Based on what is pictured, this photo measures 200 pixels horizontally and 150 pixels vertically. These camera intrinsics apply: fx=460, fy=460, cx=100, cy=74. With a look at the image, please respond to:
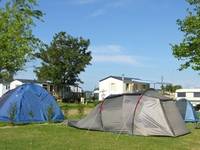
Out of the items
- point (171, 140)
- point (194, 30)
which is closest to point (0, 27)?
Result: point (194, 30)

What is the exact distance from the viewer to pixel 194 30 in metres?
28.0

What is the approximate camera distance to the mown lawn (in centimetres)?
1313

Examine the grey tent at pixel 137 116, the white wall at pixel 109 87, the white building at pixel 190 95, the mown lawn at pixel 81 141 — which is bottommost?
the mown lawn at pixel 81 141

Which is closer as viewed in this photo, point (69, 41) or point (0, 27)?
point (0, 27)

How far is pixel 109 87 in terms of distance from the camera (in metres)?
78.9

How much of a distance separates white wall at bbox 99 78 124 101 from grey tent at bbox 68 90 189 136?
192ft

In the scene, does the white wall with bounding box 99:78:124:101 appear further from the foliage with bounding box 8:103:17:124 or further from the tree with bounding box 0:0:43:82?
the foliage with bounding box 8:103:17:124

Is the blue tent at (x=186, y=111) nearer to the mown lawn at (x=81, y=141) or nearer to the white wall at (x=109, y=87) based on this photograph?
the mown lawn at (x=81, y=141)

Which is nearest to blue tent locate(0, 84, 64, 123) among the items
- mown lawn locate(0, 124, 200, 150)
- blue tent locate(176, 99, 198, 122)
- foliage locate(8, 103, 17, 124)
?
foliage locate(8, 103, 17, 124)

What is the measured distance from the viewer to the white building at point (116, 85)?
77062 mm

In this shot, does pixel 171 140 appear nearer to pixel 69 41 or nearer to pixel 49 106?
pixel 49 106

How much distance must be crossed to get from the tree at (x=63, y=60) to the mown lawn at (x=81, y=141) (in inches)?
1985

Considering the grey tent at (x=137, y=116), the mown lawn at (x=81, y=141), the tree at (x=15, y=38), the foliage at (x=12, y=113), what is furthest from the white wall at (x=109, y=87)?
the mown lawn at (x=81, y=141)

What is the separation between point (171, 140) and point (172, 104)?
310cm
